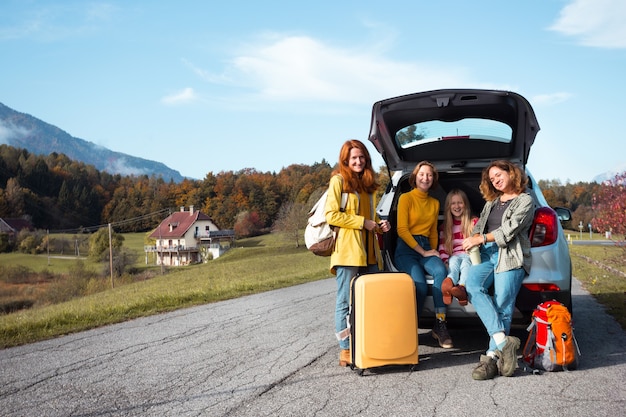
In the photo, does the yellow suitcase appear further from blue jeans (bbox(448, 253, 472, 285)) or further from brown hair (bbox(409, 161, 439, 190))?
brown hair (bbox(409, 161, 439, 190))

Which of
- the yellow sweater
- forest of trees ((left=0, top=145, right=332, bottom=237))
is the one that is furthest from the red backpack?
forest of trees ((left=0, top=145, right=332, bottom=237))

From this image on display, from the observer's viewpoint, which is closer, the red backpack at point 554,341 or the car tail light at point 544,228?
the red backpack at point 554,341

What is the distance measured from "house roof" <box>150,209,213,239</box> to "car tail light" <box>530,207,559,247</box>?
7759 cm

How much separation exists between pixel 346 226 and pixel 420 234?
101 cm

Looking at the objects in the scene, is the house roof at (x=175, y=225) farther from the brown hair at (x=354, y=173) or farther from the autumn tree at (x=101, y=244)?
the brown hair at (x=354, y=173)

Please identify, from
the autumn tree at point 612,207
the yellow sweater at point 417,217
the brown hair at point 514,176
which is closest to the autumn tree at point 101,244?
the autumn tree at point 612,207

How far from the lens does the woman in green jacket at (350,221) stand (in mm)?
4824

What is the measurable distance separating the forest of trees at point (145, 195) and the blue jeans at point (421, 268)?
59.0m

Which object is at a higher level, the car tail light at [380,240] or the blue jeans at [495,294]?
the car tail light at [380,240]

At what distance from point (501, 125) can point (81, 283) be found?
4144 centimetres

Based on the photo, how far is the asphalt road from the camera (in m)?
3.62

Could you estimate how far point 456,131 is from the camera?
19.5 feet

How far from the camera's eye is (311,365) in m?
4.82

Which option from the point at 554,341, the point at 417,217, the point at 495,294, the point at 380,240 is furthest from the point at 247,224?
the point at 554,341
